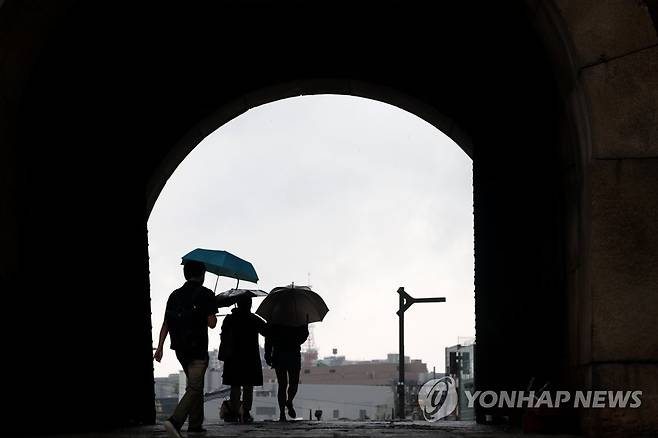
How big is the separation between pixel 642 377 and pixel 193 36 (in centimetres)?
650

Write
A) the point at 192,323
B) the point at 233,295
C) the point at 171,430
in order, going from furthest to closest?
the point at 233,295
the point at 192,323
the point at 171,430

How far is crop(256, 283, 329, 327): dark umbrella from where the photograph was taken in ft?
49.0

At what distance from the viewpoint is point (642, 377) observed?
7.22 metres

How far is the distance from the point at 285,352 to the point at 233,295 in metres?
1.50

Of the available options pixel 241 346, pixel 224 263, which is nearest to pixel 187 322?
pixel 241 346

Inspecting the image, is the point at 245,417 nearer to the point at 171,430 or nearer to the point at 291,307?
the point at 291,307

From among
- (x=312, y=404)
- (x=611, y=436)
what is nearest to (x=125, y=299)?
(x=611, y=436)

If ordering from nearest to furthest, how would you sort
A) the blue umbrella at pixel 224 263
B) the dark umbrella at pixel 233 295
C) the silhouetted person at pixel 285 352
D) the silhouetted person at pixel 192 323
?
the silhouetted person at pixel 192 323 < the dark umbrella at pixel 233 295 < the blue umbrella at pixel 224 263 < the silhouetted person at pixel 285 352

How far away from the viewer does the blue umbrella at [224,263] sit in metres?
13.9

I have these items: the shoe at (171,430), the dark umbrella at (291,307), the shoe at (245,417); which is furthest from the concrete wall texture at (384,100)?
the dark umbrella at (291,307)

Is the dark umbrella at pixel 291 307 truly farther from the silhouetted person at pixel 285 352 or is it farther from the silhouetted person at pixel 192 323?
the silhouetted person at pixel 192 323

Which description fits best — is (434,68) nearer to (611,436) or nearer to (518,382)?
(518,382)

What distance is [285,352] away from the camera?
1426 cm

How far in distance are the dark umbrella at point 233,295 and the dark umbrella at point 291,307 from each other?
45 centimetres
